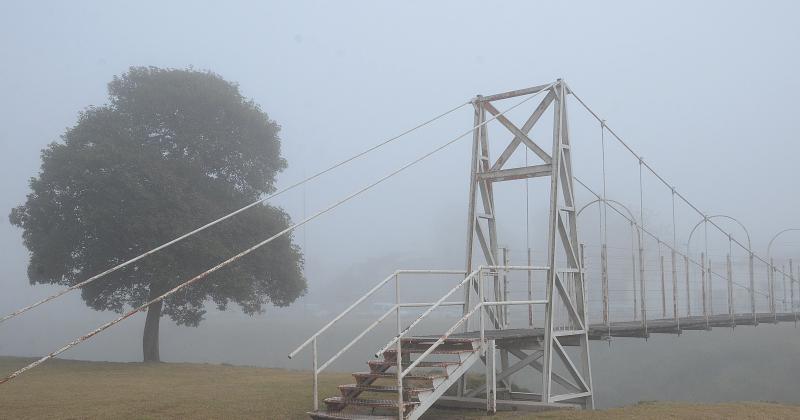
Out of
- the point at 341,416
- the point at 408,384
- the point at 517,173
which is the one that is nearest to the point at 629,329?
the point at 517,173

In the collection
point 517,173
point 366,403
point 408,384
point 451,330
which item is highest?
point 517,173

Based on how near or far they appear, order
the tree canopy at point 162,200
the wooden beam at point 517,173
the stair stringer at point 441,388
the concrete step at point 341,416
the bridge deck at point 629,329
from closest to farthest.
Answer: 1. the concrete step at point 341,416
2. the stair stringer at point 441,388
3. the bridge deck at point 629,329
4. the wooden beam at point 517,173
5. the tree canopy at point 162,200

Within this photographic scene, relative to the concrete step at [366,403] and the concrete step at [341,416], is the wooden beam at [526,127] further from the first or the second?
the concrete step at [341,416]

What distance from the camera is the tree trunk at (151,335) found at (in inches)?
Answer: 1003

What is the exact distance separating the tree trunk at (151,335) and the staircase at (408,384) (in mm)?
15546

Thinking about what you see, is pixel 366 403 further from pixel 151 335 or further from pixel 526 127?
pixel 151 335

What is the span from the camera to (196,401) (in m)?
12.8

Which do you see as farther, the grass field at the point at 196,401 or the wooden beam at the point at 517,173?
the wooden beam at the point at 517,173

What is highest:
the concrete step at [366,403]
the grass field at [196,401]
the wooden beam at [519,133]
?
the wooden beam at [519,133]

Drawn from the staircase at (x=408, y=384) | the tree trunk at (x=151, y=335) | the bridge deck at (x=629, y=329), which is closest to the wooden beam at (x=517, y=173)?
the bridge deck at (x=629, y=329)

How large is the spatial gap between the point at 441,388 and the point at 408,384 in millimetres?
1161

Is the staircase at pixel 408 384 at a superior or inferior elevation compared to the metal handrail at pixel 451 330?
inferior

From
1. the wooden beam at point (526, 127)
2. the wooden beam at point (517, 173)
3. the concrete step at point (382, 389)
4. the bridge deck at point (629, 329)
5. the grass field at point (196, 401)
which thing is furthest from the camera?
the wooden beam at point (526, 127)

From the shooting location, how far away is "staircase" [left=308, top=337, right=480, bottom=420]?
10.1m
